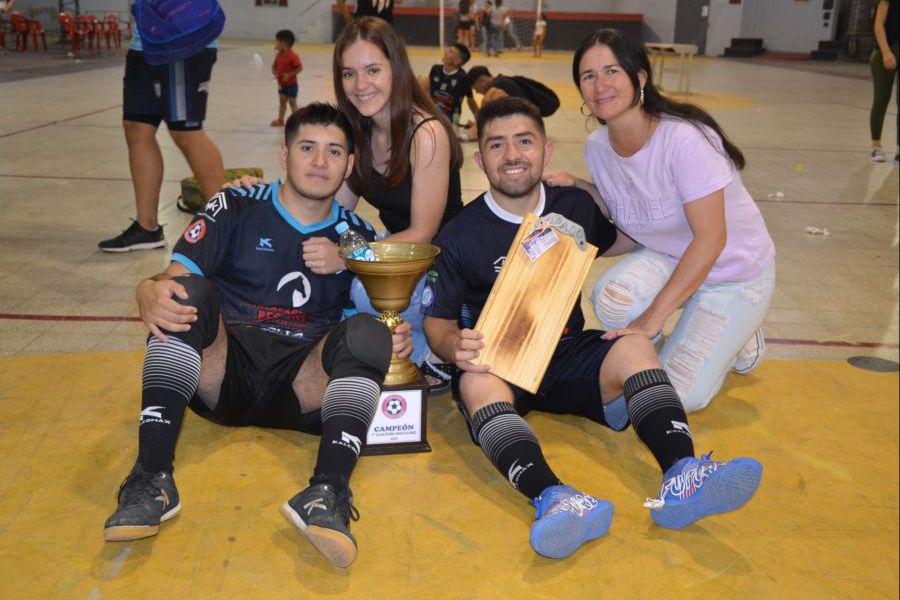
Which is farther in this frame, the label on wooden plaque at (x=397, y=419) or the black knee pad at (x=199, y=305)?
the label on wooden plaque at (x=397, y=419)

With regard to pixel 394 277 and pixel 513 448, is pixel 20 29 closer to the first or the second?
pixel 394 277

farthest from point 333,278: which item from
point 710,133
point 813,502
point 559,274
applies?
point 813,502

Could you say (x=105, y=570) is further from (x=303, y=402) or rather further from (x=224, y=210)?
(x=224, y=210)

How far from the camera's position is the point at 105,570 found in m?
1.96

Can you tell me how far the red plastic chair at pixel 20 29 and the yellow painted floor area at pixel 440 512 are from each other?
737 inches

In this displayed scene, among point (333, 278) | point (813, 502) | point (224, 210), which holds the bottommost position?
point (813, 502)

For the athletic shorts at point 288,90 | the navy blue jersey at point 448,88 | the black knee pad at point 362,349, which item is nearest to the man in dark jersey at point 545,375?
the black knee pad at point 362,349

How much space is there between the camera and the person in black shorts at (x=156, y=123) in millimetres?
4281

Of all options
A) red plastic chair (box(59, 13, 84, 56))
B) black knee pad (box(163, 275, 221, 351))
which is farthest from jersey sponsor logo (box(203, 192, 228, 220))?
red plastic chair (box(59, 13, 84, 56))

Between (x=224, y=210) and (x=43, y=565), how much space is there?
1.09 m

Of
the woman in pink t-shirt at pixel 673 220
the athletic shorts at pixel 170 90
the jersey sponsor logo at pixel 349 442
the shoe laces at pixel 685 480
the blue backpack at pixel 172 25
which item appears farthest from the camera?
the athletic shorts at pixel 170 90

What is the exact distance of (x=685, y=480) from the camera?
2115 millimetres

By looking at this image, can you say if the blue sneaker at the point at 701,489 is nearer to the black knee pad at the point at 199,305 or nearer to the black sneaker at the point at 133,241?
the black knee pad at the point at 199,305

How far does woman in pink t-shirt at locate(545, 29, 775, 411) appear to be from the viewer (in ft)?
8.63
